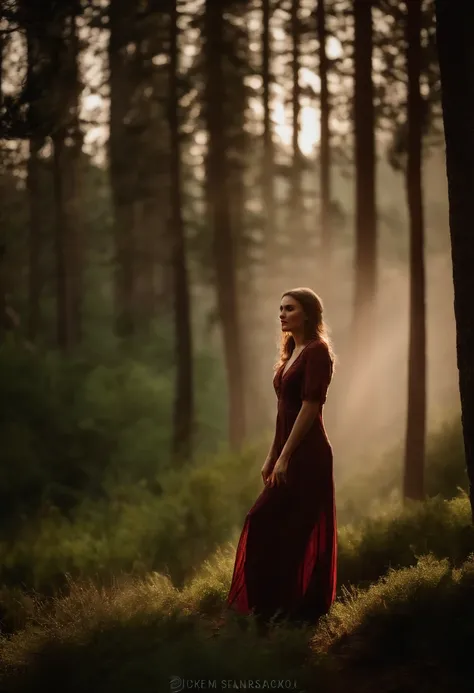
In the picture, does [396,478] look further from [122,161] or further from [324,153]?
[324,153]

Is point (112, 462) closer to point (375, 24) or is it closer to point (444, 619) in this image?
point (375, 24)

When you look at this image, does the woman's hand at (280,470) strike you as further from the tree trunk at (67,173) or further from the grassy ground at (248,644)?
the tree trunk at (67,173)

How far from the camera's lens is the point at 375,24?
48.9ft

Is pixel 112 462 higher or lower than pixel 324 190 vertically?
lower

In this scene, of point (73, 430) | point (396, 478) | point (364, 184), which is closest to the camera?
point (396, 478)

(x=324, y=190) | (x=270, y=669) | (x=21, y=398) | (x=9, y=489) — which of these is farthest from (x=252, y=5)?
(x=270, y=669)

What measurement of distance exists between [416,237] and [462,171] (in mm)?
4761

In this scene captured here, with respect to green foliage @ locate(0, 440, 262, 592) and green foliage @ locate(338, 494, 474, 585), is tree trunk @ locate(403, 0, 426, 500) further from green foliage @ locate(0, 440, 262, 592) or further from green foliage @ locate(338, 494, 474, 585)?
green foliage @ locate(0, 440, 262, 592)

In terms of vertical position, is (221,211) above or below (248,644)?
above

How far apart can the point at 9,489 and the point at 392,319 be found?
55.4 feet

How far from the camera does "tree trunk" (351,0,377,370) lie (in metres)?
13.8

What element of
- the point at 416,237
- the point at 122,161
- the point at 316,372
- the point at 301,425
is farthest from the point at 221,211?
the point at 301,425

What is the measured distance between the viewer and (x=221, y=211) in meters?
17.4

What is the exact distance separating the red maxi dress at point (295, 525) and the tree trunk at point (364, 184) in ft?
28.3
